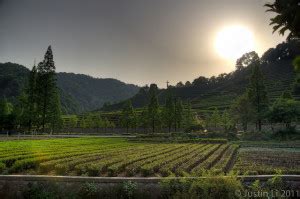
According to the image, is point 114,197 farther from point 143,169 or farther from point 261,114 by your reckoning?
point 261,114

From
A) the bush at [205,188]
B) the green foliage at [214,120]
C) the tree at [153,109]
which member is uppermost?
the tree at [153,109]

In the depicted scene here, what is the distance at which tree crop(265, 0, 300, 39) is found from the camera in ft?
40.6

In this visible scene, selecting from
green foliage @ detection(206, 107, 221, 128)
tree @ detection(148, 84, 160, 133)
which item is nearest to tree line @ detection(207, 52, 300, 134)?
green foliage @ detection(206, 107, 221, 128)

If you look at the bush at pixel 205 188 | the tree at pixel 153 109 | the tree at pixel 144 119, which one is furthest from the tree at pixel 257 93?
the bush at pixel 205 188

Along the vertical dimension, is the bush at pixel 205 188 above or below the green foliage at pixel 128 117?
below

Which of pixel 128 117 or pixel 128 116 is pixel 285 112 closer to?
pixel 128 117

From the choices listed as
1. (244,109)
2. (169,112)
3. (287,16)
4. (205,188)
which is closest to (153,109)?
(169,112)

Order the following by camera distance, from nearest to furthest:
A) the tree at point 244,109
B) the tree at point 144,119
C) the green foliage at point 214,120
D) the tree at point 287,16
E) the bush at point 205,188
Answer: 1. the tree at point 287,16
2. the bush at point 205,188
3. the tree at point 244,109
4. the tree at point 144,119
5. the green foliage at point 214,120

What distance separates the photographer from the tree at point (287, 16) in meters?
12.4

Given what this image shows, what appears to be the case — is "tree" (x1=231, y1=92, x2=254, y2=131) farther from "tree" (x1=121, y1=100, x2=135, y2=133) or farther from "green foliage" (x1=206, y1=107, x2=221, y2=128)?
"tree" (x1=121, y1=100, x2=135, y2=133)

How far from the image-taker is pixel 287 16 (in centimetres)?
1277

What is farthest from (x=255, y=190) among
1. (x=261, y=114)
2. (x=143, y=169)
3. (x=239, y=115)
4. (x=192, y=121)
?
(x=192, y=121)

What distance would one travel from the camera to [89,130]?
10956 centimetres

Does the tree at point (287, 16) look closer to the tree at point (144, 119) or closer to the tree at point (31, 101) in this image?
the tree at point (31, 101)
